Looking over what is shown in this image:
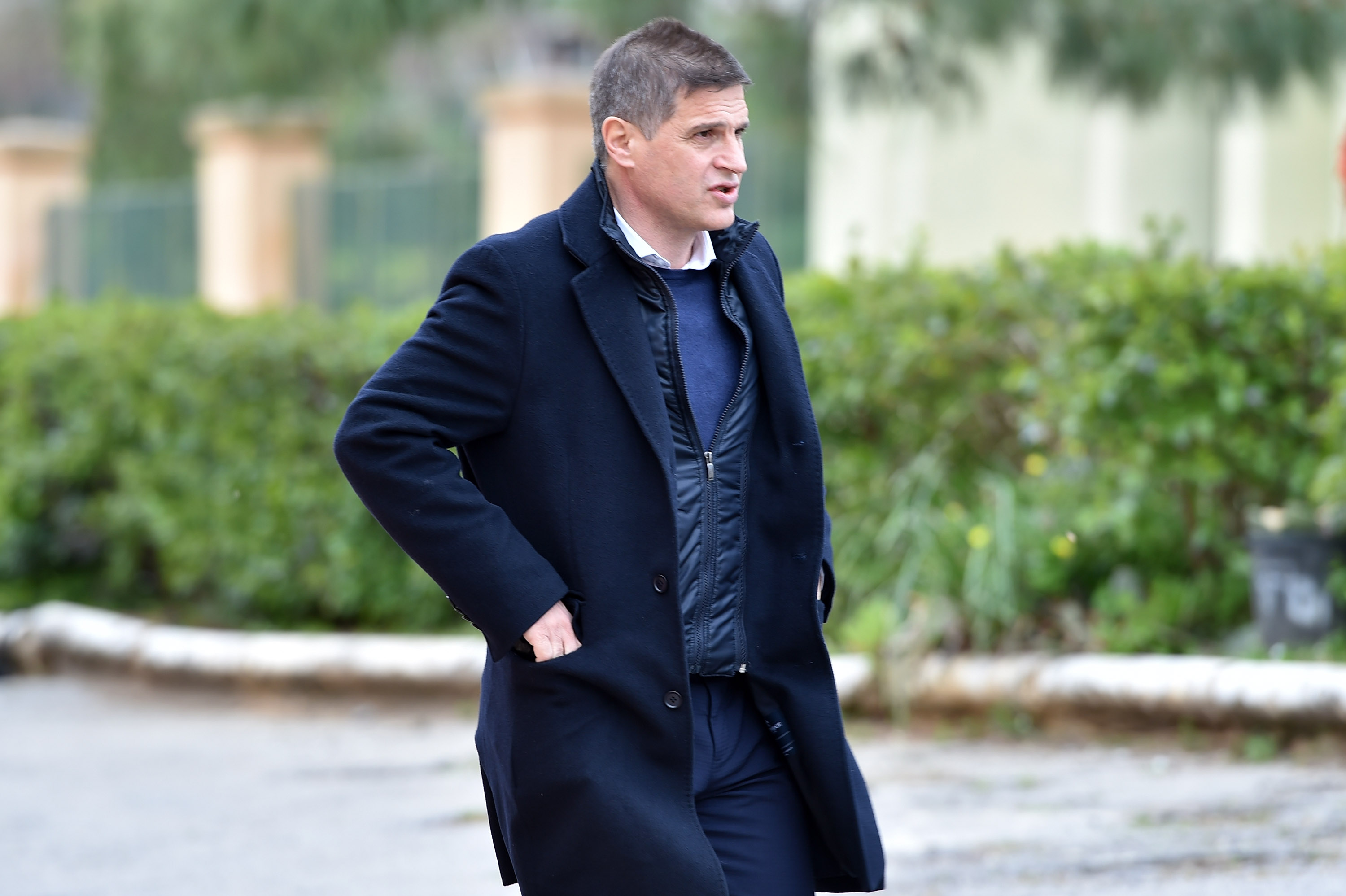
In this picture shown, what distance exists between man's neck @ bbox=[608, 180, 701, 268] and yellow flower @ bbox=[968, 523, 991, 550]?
→ 4.42 metres

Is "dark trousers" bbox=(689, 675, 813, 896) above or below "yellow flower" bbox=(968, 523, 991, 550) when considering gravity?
above

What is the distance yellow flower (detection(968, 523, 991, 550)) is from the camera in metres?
7.01

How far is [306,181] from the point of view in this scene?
607 inches

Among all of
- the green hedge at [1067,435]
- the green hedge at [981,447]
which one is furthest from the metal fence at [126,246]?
the green hedge at [1067,435]

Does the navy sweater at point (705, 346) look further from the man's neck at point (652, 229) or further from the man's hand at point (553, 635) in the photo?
the man's hand at point (553, 635)

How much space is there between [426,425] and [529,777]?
531 mm

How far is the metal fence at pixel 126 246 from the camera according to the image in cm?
1728

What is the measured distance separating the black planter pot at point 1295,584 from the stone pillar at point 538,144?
6.42 meters

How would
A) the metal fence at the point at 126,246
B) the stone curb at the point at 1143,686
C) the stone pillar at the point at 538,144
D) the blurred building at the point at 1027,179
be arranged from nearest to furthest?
the stone curb at the point at 1143,686
the stone pillar at the point at 538,144
the blurred building at the point at 1027,179
the metal fence at the point at 126,246

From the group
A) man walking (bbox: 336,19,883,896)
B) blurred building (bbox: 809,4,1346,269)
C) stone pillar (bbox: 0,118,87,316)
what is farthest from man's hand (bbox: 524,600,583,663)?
stone pillar (bbox: 0,118,87,316)

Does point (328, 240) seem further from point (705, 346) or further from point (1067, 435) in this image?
point (705, 346)

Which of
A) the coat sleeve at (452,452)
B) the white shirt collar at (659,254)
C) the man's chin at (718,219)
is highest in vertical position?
the man's chin at (718,219)

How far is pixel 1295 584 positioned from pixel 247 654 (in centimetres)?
481

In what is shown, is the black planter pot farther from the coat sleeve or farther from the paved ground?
the coat sleeve
